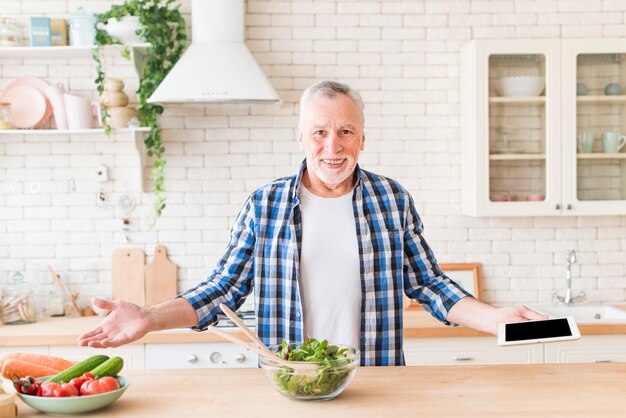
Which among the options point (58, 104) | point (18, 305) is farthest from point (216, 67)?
point (18, 305)

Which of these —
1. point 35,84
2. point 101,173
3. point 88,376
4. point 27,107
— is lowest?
point 88,376

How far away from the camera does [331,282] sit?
2.69 m

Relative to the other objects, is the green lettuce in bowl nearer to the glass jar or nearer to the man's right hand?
the man's right hand

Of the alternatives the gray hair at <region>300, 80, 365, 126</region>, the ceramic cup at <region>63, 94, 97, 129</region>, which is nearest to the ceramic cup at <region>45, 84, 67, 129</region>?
the ceramic cup at <region>63, 94, 97, 129</region>

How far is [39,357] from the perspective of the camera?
2.19 meters

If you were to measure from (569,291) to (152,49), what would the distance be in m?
2.57

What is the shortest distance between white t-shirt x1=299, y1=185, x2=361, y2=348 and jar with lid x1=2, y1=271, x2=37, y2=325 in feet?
6.27

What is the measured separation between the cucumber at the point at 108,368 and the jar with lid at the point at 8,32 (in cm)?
257

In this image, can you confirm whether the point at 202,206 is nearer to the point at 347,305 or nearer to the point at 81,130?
the point at 81,130

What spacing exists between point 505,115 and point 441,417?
2.50 m

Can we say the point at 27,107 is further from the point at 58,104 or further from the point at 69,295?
the point at 69,295

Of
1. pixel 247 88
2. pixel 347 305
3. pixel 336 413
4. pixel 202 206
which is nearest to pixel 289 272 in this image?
pixel 347 305

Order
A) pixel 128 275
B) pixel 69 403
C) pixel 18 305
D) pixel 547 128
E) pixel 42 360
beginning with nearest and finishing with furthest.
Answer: pixel 69 403 → pixel 42 360 → pixel 18 305 → pixel 547 128 → pixel 128 275

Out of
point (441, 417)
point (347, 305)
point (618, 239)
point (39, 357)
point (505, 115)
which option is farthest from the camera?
point (618, 239)
